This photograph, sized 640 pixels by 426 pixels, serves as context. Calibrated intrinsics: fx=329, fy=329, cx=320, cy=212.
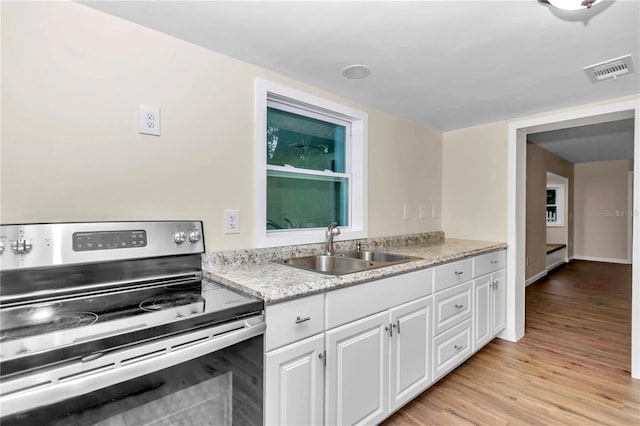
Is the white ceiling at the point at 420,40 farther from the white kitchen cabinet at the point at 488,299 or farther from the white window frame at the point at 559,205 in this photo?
the white window frame at the point at 559,205

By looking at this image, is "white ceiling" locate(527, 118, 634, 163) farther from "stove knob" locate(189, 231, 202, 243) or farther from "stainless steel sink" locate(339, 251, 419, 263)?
"stove knob" locate(189, 231, 202, 243)

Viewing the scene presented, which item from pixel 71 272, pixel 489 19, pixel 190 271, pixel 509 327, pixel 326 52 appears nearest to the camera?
pixel 71 272

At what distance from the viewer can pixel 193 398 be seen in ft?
Result: 4.07

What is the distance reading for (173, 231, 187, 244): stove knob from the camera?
1.49m

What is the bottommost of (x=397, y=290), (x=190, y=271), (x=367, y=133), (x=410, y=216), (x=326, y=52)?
(x=397, y=290)

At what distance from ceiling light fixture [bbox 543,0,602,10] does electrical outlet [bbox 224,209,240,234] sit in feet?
5.42

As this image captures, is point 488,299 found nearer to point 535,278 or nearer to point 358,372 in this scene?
point 358,372

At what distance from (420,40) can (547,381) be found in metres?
2.33

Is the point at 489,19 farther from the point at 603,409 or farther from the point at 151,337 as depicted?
the point at 603,409

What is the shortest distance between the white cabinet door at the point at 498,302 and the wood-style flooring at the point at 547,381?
177mm

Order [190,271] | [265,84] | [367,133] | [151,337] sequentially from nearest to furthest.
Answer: [151,337] < [190,271] < [265,84] < [367,133]

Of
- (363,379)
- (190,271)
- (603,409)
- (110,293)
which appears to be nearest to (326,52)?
(190,271)

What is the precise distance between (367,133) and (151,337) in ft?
6.74

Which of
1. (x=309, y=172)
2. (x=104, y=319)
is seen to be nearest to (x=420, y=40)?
(x=309, y=172)
